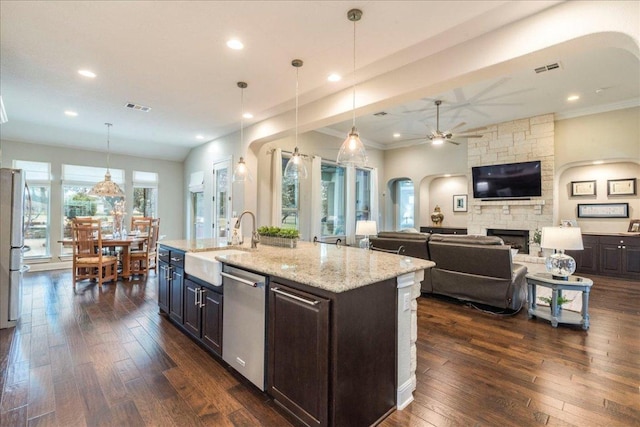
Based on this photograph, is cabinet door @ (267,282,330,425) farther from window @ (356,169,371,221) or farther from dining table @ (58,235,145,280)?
window @ (356,169,371,221)

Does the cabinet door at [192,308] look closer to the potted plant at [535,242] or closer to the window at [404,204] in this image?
the potted plant at [535,242]

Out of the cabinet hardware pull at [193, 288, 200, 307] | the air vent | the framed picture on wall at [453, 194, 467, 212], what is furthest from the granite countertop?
the framed picture on wall at [453, 194, 467, 212]

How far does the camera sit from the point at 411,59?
10.6 ft

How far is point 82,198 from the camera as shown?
720 centimetres

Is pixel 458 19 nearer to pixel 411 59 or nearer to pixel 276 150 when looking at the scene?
pixel 411 59

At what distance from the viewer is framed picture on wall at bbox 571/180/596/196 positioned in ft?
Result: 21.2

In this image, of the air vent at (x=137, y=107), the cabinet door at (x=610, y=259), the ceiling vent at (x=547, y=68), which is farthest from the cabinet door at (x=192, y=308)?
the cabinet door at (x=610, y=259)

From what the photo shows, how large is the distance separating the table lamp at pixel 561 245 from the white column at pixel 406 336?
2.26 m

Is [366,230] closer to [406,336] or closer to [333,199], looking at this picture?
[406,336]

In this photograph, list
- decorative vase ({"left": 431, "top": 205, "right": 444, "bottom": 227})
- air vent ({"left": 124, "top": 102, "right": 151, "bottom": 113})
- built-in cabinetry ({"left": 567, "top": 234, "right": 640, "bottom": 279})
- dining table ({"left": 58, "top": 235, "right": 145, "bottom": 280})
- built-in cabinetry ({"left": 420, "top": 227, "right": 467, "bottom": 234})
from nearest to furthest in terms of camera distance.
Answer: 1. air vent ({"left": 124, "top": 102, "right": 151, "bottom": 113})
2. dining table ({"left": 58, "top": 235, "right": 145, "bottom": 280})
3. built-in cabinetry ({"left": 567, "top": 234, "right": 640, "bottom": 279})
4. built-in cabinetry ({"left": 420, "top": 227, "right": 467, "bottom": 234})
5. decorative vase ({"left": 431, "top": 205, "right": 444, "bottom": 227})

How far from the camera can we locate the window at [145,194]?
795 cm

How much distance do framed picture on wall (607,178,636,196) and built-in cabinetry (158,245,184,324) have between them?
27.5 feet

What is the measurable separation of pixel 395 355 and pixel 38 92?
5.78 metres

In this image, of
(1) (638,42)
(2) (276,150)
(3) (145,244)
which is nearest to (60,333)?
(3) (145,244)
